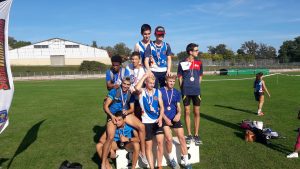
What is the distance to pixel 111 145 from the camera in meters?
6.34

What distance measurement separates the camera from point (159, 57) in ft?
22.7

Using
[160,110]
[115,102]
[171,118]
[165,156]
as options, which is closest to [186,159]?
[165,156]

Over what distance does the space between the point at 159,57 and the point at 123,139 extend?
2056mm

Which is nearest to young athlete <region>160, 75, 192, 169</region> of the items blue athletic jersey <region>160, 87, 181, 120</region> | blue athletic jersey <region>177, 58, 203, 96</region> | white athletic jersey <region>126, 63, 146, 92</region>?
blue athletic jersey <region>160, 87, 181, 120</region>

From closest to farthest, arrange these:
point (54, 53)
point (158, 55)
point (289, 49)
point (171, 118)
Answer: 1. point (171, 118)
2. point (158, 55)
3. point (54, 53)
4. point (289, 49)

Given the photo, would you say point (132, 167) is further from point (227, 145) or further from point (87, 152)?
point (227, 145)

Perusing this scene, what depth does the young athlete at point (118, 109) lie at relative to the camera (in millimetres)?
5930

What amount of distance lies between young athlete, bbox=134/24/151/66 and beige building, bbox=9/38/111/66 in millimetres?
81408

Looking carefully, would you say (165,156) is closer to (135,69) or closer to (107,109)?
(107,109)

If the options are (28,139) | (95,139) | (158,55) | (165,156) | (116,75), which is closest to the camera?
(165,156)

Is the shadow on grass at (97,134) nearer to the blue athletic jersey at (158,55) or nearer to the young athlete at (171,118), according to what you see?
the young athlete at (171,118)

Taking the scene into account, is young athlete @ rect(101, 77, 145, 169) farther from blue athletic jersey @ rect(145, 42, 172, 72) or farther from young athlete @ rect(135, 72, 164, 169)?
blue athletic jersey @ rect(145, 42, 172, 72)

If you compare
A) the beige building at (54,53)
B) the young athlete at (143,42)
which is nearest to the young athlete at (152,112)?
the young athlete at (143,42)

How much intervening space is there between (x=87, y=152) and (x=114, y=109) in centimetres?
216
